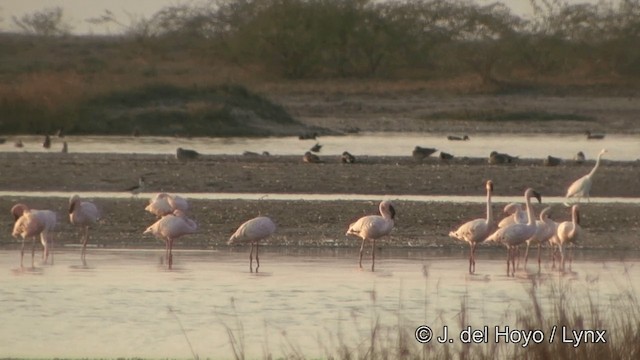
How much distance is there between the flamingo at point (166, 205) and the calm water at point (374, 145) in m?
10.9

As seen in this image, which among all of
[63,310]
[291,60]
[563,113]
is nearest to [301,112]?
[563,113]

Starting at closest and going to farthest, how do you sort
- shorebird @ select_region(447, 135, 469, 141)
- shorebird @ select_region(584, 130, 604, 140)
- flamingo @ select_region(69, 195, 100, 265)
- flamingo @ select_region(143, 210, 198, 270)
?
flamingo @ select_region(143, 210, 198, 270), flamingo @ select_region(69, 195, 100, 265), shorebird @ select_region(447, 135, 469, 141), shorebird @ select_region(584, 130, 604, 140)

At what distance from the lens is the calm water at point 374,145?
97.4ft

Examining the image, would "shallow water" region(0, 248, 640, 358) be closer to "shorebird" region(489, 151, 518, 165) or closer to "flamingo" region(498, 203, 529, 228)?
"flamingo" region(498, 203, 529, 228)

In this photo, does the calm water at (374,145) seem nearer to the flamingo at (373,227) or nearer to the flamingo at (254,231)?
the flamingo at (373,227)

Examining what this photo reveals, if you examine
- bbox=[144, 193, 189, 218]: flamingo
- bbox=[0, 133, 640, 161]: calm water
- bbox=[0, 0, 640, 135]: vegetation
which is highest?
bbox=[0, 0, 640, 135]: vegetation

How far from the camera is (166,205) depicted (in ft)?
58.6

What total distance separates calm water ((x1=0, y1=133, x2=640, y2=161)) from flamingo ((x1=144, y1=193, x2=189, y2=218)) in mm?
10880

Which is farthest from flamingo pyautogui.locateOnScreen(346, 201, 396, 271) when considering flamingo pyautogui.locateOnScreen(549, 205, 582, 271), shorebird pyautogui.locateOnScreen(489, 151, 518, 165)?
shorebird pyautogui.locateOnScreen(489, 151, 518, 165)

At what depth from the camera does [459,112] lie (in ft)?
141

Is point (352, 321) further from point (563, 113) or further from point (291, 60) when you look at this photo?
point (291, 60)

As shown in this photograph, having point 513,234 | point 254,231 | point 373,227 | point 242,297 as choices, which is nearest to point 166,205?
point 254,231

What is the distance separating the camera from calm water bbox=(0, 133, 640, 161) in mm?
29686

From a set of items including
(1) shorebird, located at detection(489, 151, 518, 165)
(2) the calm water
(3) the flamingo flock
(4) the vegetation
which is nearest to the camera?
(3) the flamingo flock
